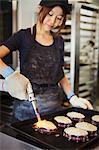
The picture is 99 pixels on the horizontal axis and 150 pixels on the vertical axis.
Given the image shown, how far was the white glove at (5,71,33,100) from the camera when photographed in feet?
3.88

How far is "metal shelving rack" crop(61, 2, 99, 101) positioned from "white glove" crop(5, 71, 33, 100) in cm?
32

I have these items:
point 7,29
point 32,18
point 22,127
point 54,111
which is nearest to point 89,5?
point 32,18

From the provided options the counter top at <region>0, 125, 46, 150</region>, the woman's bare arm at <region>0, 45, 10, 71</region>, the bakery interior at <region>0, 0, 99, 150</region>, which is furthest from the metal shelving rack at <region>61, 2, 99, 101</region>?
the counter top at <region>0, 125, 46, 150</region>

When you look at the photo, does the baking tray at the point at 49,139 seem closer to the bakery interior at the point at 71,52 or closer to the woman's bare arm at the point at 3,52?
the bakery interior at the point at 71,52

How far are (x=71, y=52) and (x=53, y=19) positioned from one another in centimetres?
31

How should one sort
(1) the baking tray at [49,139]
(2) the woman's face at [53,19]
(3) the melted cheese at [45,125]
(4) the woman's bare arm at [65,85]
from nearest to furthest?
(1) the baking tray at [49,139] < (3) the melted cheese at [45,125] < (2) the woman's face at [53,19] < (4) the woman's bare arm at [65,85]

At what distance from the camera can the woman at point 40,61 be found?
1211 mm

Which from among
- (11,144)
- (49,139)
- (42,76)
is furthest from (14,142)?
(42,76)

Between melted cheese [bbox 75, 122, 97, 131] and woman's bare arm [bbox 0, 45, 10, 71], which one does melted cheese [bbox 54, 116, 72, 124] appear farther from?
woman's bare arm [bbox 0, 45, 10, 71]

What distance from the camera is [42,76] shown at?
1.27 meters

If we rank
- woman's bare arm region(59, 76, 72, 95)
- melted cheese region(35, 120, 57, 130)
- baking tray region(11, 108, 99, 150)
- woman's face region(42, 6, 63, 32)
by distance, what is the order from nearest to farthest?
1. baking tray region(11, 108, 99, 150)
2. melted cheese region(35, 120, 57, 130)
3. woman's face region(42, 6, 63, 32)
4. woman's bare arm region(59, 76, 72, 95)

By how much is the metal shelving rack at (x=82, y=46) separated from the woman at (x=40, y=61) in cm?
11

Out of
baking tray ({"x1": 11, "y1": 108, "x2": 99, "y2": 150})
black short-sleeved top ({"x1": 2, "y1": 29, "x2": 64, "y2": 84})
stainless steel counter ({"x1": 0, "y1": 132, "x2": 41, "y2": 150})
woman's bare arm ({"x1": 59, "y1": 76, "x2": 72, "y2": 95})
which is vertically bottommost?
stainless steel counter ({"x1": 0, "y1": 132, "x2": 41, "y2": 150})

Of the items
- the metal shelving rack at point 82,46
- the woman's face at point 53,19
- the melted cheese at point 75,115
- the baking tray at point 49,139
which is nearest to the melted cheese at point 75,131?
the baking tray at point 49,139
